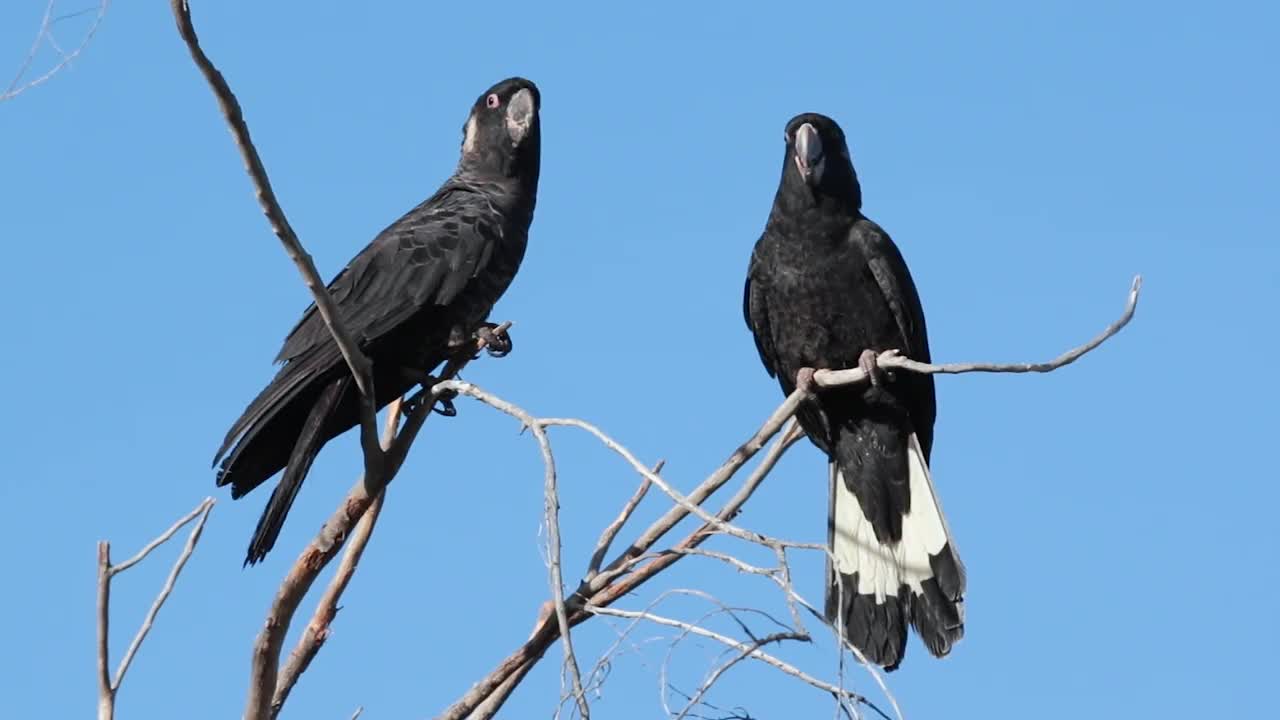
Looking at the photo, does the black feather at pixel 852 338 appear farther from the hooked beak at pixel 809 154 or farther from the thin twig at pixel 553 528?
the thin twig at pixel 553 528

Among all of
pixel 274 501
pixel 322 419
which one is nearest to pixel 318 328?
pixel 322 419

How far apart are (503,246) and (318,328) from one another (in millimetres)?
886

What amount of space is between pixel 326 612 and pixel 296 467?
471mm

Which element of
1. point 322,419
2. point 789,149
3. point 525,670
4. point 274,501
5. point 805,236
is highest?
point 789,149

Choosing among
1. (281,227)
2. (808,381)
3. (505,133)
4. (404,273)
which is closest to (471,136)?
(505,133)

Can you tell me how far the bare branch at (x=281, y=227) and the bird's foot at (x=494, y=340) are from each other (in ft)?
3.39

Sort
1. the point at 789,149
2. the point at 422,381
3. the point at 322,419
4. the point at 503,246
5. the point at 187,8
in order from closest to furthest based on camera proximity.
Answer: the point at 187,8 < the point at 322,419 < the point at 422,381 < the point at 503,246 < the point at 789,149

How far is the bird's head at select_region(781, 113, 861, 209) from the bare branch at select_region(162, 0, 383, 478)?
2279 millimetres

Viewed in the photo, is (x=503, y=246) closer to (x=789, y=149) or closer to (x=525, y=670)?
(x=789, y=149)

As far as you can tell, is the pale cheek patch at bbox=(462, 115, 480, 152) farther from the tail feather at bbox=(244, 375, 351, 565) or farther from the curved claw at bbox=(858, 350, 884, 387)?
the curved claw at bbox=(858, 350, 884, 387)

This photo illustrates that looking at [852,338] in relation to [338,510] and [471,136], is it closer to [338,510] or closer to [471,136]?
[471,136]

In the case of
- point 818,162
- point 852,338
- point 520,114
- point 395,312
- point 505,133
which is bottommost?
point 395,312

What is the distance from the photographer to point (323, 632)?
15.6 feet

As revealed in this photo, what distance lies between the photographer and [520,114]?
6375 mm
